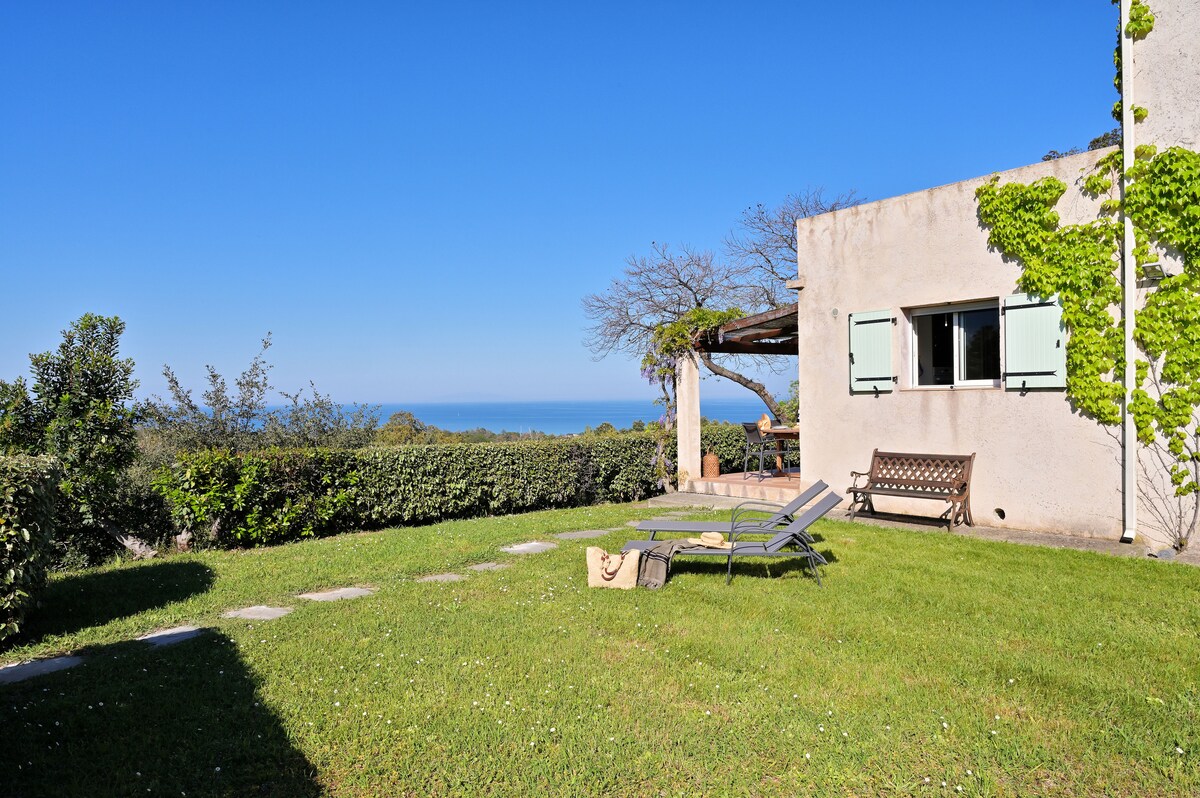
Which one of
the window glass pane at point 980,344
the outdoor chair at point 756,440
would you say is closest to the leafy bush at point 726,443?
the outdoor chair at point 756,440

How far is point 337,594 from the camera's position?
236 inches

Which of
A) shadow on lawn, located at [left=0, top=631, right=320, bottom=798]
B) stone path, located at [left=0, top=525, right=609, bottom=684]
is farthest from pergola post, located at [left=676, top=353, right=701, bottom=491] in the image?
shadow on lawn, located at [left=0, top=631, right=320, bottom=798]

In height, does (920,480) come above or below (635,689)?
above

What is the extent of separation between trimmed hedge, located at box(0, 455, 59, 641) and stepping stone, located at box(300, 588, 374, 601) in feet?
6.04

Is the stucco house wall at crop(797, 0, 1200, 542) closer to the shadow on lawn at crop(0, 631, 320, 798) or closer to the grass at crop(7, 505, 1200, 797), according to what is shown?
the grass at crop(7, 505, 1200, 797)

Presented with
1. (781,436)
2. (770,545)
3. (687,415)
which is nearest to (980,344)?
(770,545)

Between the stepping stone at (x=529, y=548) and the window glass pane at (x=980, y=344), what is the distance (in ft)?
18.8

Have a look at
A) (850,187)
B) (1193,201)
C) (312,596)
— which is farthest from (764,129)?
(312,596)

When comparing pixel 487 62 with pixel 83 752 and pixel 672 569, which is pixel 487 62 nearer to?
pixel 672 569

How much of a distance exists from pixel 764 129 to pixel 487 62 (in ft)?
22.5

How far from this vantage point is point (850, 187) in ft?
71.0

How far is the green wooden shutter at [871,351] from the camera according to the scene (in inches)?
364

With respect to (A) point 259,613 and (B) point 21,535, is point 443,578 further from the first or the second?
(B) point 21,535

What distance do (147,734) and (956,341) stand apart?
913 cm
